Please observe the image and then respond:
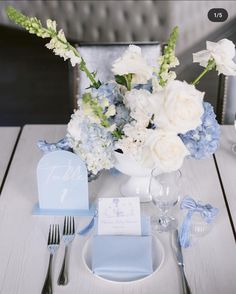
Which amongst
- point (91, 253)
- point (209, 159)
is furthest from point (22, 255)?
point (209, 159)

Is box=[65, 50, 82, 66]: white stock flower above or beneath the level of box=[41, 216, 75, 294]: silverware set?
above

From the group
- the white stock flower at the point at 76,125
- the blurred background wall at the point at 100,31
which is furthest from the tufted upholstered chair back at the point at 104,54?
the blurred background wall at the point at 100,31

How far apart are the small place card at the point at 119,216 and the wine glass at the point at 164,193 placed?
64 millimetres

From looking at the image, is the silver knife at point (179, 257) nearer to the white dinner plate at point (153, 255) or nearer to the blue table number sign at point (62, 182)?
the white dinner plate at point (153, 255)

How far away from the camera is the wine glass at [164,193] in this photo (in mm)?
1428

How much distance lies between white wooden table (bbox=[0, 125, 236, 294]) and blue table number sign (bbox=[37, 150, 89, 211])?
0.05 m

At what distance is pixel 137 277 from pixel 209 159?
0.63m

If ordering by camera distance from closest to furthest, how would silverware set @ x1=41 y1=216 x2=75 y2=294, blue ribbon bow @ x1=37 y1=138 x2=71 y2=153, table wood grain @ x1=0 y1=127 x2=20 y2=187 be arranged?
silverware set @ x1=41 y1=216 x2=75 y2=294
blue ribbon bow @ x1=37 y1=138 x2=71 y2=153
table wood grain @ x1=0 y1=127 x2=20 y2=187

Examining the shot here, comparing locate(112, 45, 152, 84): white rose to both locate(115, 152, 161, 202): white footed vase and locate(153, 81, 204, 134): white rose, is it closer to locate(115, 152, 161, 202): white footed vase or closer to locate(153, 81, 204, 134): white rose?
locate(153, 81, 204, 134): white rose

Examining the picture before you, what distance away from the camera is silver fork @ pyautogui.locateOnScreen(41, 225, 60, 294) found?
48.3 inches

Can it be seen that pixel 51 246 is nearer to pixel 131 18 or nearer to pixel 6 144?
pixel 6 144

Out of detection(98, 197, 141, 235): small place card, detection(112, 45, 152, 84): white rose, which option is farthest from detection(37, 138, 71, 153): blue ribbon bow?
detection(112, 45, 152, 84): white rose

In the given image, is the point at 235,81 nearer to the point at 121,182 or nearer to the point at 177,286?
the point at 121,182

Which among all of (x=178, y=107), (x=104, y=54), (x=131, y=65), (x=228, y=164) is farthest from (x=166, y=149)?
(x=104, y=54)
